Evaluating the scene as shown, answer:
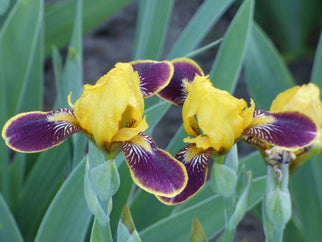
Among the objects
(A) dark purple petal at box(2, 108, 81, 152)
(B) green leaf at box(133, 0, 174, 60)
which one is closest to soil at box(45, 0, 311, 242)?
(B) green leaf at box(133, 0, 174, 60)

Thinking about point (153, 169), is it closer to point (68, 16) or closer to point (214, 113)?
point (214, 113)

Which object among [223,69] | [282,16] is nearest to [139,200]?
[223,69]

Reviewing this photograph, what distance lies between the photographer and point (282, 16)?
89.7 inches

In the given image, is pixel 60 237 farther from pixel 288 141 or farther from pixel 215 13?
pixel 215 13

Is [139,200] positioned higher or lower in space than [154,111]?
lower

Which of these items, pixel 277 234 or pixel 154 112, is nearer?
pixel 277 234

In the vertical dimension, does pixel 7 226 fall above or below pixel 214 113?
below

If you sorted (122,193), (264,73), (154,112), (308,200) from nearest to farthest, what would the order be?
1. (154,112)
2. (122,193)
3. (308,200)
4. (264,73)

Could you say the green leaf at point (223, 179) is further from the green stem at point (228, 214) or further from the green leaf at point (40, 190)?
the green leaf at point (40, 190)

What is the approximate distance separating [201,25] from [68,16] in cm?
65

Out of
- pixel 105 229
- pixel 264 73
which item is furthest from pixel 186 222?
pixel 264 73

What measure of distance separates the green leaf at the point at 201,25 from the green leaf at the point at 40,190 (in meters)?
0.34

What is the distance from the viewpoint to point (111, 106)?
1.97ft

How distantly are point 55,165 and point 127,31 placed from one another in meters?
1.46
